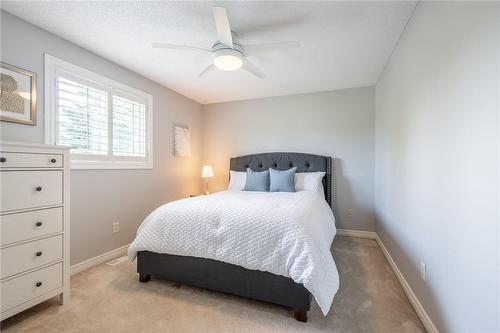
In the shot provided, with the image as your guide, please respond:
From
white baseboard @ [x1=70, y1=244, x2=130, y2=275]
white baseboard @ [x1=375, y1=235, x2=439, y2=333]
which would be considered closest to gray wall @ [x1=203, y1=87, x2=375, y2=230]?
white baseboard @ [x1=375, y1=235, x2=439, y2=333]

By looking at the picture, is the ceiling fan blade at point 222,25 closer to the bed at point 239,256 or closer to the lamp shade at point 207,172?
the bed at point 239,256

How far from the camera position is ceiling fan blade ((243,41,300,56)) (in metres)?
1.77

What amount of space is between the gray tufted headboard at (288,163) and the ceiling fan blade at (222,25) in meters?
2.15

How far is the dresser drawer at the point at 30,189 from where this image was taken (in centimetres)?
142

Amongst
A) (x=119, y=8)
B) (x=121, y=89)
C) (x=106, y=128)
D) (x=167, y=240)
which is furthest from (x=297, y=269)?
(x=121, y=89)

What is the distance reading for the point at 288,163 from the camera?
3.66 metres

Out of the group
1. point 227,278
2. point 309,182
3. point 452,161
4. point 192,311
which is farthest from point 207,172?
point 452,161

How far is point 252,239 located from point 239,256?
164mm

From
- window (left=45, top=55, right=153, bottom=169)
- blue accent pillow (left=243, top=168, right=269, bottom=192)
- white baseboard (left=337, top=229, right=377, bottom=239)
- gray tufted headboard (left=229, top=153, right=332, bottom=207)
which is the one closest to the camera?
window (left=45, top=55, right=153, bottom=169)

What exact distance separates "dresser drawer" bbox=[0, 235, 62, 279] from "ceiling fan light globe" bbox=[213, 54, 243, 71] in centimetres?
187

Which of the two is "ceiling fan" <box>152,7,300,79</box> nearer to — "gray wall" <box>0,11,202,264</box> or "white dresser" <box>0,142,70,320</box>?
"gray wall" <box>0,11,202,264</box>

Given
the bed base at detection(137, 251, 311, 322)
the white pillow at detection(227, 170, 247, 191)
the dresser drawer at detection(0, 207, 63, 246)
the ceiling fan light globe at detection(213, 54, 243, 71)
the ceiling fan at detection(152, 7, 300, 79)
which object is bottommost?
the bed base at detection(137, 251, 311, 322)

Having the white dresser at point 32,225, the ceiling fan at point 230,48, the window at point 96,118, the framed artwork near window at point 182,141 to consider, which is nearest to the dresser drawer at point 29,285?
the white dresser at point 32,225

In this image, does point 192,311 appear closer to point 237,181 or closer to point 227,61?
point 227,61
